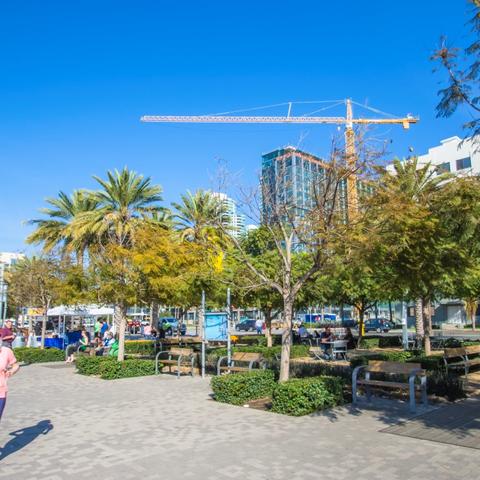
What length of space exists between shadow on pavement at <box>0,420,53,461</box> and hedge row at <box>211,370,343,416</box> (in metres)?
3.62

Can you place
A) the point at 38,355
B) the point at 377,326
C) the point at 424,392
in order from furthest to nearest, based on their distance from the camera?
the point at 377,326
the point at 38,355
the point at 424,392

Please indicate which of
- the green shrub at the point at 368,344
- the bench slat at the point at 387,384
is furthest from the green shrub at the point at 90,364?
the green shrub at the point at 368,344

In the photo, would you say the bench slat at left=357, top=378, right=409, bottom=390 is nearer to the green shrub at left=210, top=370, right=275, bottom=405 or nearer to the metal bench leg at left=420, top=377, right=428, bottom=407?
the metal bench leg at left=420, top=377, right=428, bottom=407

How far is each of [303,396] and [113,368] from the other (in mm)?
8025

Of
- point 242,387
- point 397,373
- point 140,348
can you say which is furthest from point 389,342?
point 242,387

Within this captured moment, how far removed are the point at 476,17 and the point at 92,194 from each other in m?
23.3

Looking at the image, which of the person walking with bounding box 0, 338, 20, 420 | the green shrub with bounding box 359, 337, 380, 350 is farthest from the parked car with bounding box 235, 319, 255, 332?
the person walking with bounding box 0, 338, 20, 420

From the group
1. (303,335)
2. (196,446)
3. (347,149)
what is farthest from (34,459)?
(303,335)

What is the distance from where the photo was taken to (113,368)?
1515 centimetres

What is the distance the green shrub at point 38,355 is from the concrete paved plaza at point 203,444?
427 inches

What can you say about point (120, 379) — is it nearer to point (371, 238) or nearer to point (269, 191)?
point (269, 191)

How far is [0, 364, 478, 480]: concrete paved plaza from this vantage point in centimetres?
596

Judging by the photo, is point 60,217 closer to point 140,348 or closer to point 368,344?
point 140,348

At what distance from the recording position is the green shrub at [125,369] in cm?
1512
